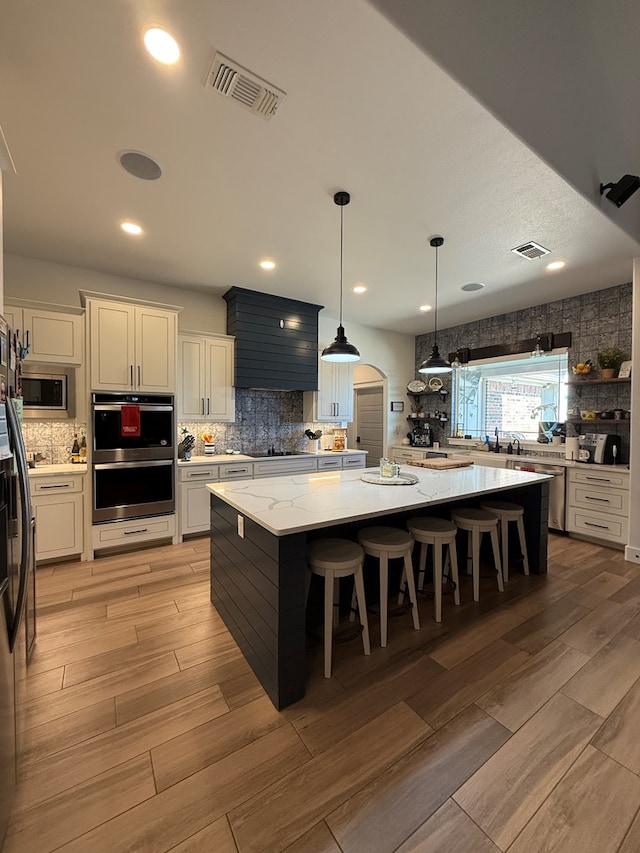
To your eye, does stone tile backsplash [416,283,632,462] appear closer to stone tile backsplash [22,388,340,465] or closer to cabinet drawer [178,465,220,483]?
stone tile backsplash [22,388,340,465]

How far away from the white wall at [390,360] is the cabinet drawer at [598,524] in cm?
290

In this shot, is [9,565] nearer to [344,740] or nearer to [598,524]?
[344,740]

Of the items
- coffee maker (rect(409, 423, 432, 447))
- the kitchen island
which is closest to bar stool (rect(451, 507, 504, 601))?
the kitchen island

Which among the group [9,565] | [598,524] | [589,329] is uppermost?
[589,329]

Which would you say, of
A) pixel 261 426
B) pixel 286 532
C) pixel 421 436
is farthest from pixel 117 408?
pixel 421 436

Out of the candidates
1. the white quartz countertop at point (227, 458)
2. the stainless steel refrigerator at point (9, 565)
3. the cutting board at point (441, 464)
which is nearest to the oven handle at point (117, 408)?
the white quartz countertop at point (227, 458)

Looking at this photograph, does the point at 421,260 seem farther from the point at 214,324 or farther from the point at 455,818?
the point at 455,818

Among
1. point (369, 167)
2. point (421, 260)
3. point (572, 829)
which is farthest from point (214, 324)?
point (572, 829)

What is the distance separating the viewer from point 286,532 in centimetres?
157

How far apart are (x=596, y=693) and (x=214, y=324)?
467cm

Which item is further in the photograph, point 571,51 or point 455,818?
point 571,51

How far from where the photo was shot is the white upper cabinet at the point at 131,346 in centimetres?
337

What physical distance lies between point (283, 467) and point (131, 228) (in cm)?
291

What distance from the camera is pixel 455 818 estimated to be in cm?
121
